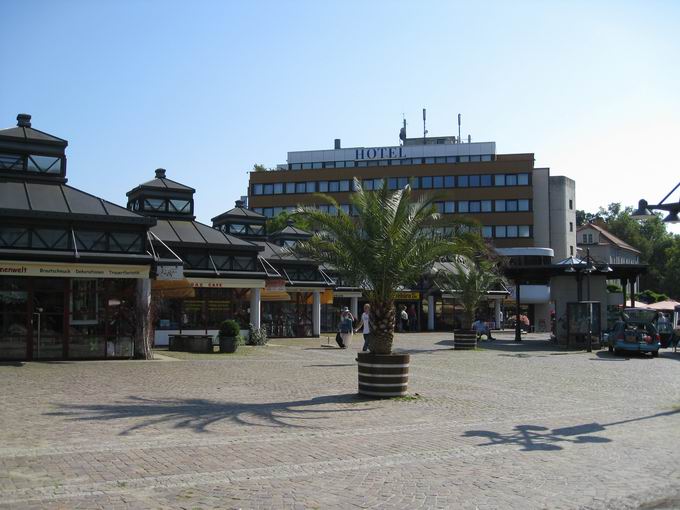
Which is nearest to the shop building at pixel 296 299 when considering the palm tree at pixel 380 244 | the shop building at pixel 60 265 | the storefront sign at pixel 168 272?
the storefront sign at pixel 168 272

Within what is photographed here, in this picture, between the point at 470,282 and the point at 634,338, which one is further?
the point at 470,282

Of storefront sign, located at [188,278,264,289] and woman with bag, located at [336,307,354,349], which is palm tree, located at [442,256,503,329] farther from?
storefront sign, located at [188,278,264,289]

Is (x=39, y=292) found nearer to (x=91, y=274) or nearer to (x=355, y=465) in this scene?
(x=91, y=274)

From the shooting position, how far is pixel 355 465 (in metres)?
8.12

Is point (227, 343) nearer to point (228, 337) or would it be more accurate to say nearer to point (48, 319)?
point (228, 337)

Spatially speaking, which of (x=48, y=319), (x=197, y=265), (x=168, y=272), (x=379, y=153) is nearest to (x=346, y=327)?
(x=197, y=265)

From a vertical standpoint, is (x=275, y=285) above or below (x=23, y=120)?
below

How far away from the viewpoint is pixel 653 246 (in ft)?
353

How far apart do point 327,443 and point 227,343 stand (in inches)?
695

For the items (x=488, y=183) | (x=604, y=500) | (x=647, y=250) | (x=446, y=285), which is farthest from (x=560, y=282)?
(x=647, y=250)

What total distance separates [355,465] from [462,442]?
209 cm

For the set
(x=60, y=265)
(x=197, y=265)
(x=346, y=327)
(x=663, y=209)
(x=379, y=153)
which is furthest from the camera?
(x=379, y=153)

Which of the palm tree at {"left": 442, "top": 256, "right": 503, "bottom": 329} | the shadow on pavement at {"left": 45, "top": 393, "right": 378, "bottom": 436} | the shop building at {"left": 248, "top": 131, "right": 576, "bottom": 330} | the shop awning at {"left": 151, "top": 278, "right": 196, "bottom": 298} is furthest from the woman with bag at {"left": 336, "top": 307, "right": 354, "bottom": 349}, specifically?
the shop building at {"left": 248, "top": 131, "right": 576, "bottom": 330}

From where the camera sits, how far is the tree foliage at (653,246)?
299 ft
